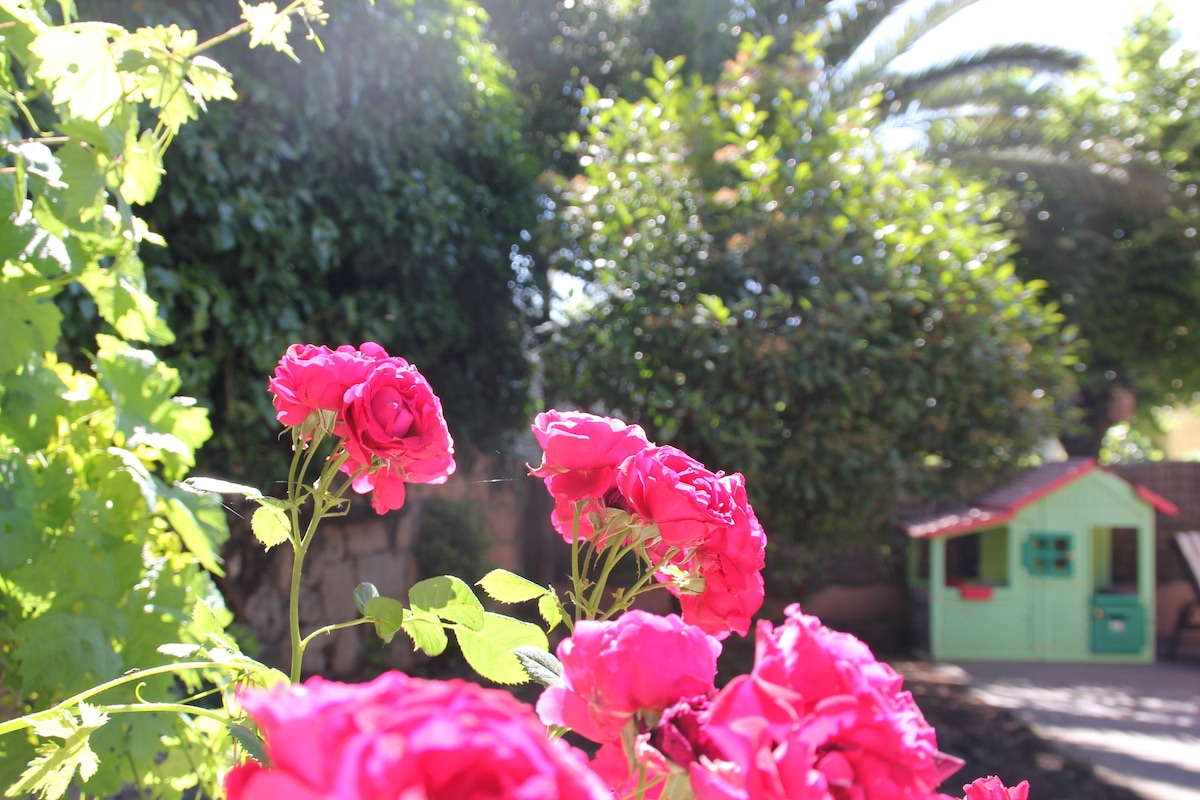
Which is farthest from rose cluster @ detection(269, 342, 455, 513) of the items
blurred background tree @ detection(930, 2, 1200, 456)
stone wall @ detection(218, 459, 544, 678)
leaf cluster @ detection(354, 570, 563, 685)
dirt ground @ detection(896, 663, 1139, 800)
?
blurred background tree @ detection(930, 2, 1200, 456)

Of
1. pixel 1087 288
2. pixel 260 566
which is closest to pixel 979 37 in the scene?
pixel 1087 288

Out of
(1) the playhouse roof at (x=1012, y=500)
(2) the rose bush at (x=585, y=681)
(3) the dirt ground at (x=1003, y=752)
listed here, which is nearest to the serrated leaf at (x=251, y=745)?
(2) the rose bush at (x=585, y=681)

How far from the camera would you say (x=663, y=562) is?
71cm

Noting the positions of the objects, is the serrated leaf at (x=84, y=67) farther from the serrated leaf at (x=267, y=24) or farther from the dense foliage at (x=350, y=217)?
the dense foliage at (x=350, y=217)

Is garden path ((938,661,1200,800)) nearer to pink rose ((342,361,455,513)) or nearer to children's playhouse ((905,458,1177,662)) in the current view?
children's playhouse ((905,458,1177,662))

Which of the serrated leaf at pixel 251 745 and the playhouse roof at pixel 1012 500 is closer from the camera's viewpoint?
the serrated leaf at pixel 251 745

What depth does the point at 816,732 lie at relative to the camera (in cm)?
36

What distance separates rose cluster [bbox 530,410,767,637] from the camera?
2.13 ft

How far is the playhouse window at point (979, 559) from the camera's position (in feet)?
23.9

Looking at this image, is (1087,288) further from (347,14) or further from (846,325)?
(347,14)

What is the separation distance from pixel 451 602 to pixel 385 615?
0.05m

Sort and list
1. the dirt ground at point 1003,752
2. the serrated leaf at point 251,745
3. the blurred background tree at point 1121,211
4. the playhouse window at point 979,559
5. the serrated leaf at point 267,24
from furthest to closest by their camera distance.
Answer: the blurred background tree at point 1121,211 → the playhouse window at point 979,559 → the dirt ground at point 1003,752 → the serrated leaf at point 267,24 → the serrated leaf at point 251,745

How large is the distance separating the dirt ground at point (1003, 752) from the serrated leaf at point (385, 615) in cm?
353

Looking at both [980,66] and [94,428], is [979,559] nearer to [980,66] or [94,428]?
[980,66]
